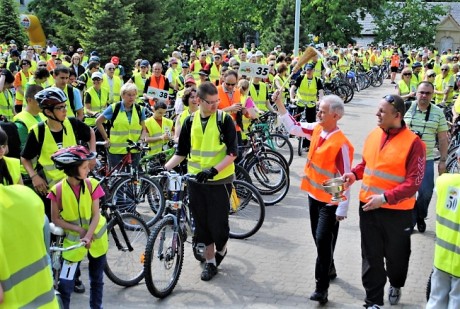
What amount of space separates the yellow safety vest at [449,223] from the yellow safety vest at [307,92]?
958cm

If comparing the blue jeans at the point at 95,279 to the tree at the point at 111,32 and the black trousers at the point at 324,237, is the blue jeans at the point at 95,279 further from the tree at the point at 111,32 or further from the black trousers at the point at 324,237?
the tree at the point at 111,32

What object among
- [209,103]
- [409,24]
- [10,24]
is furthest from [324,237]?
[409,24]

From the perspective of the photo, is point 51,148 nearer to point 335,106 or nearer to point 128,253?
point 128,253

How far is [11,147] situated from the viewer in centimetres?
625

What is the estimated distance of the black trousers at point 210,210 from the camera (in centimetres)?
632

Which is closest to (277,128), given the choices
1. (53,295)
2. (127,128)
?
(127,128)

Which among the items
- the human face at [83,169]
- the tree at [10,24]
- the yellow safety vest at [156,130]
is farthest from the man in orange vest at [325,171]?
the tree at [10,24]

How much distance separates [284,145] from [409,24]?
1802 inches

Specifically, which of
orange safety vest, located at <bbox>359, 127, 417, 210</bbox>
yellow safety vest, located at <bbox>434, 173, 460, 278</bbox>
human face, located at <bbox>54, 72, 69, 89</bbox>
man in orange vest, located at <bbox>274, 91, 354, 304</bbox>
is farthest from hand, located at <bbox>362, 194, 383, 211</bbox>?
human face, located at <bbox>54, 72, 69, 89</bbox>

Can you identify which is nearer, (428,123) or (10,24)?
(428,123)

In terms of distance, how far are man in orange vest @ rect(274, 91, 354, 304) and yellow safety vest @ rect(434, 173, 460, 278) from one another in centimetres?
157

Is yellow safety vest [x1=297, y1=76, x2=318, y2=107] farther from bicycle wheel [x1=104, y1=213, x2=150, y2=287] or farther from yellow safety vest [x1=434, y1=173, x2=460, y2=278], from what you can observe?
yellow safety vest [x1=434, y1=173, x2=460, y2=278]

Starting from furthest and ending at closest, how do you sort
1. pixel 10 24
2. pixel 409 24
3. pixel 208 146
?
pixel 409 24 → pixel 10 24 → pixel 208 146

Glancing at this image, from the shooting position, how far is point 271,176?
9.82 meters
